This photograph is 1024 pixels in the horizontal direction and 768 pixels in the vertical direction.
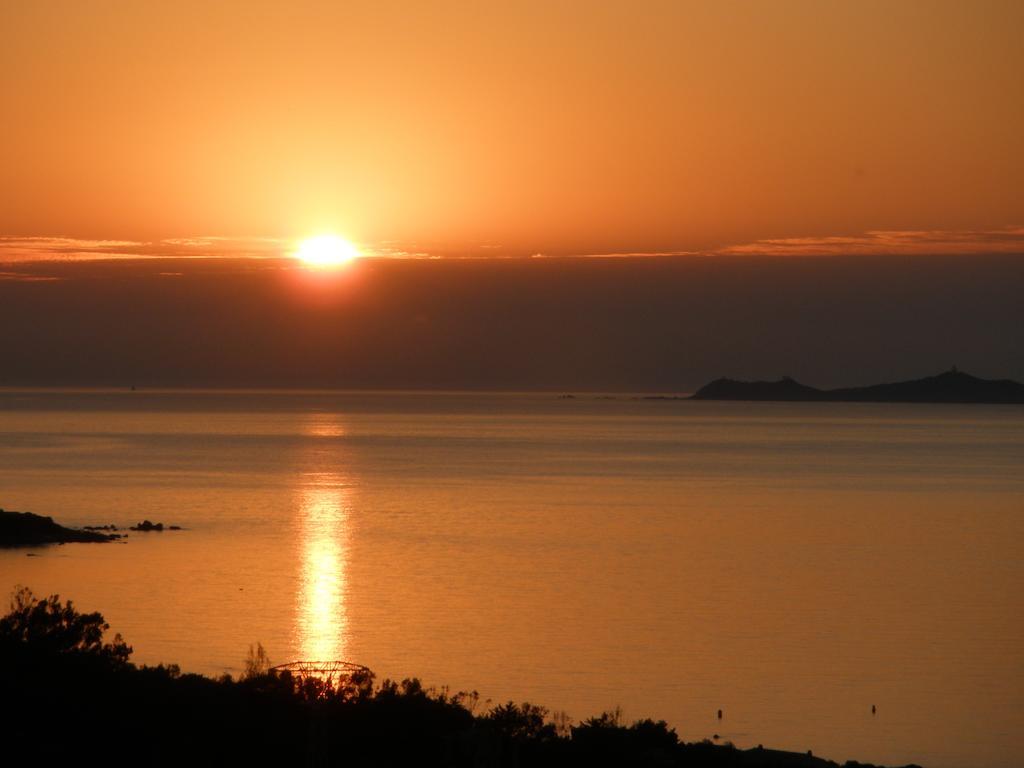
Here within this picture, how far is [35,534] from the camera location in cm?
6372

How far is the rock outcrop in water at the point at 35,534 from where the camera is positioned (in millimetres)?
62781

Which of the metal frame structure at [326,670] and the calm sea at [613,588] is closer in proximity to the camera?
the metal frame structure at [326,670]

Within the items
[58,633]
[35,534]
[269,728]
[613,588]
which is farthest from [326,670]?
[35,534]

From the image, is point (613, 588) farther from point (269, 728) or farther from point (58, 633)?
point (269, 728)

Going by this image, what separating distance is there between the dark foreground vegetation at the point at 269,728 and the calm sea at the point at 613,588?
6665mm

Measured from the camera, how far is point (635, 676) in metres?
36.5

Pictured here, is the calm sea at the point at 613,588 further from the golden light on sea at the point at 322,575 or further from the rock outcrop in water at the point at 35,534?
the rock outcrop in water at the point at 35,534

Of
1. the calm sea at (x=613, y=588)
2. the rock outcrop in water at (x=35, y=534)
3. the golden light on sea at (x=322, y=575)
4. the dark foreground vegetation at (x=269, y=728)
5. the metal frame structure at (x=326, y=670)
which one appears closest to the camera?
the dark foreground vegetation at (x=269, y=728)

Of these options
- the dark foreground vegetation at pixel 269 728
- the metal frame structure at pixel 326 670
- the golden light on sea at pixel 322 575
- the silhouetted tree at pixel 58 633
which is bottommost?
the dark foreground vegetation at pixel 269 728

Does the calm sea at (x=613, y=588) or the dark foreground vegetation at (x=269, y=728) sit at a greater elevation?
the calm sea at (x=613, y=588)

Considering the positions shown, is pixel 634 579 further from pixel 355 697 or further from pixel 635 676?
pixel 355 697

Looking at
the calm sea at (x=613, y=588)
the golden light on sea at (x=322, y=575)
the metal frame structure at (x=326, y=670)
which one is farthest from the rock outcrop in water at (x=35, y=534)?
the metal frame structure at (x=326, y=670)

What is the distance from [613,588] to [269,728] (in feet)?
96.6

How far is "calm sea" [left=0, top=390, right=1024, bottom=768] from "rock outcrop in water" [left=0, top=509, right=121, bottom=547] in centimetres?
207
